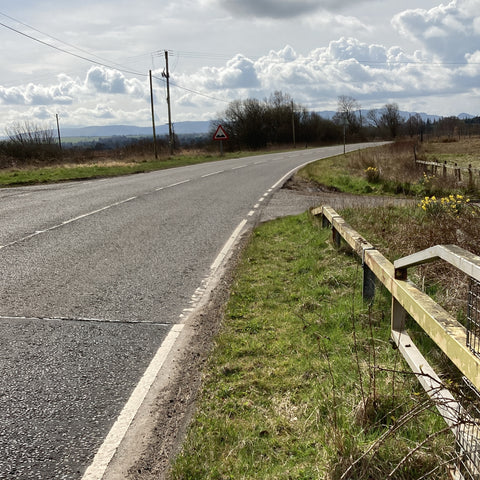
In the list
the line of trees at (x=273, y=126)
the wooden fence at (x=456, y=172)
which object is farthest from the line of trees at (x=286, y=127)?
the wooden fence at (x=456, y=172)

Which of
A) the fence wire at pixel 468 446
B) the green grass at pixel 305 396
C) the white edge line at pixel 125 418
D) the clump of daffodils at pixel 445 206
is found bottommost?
the white edge line at pixel 125 418

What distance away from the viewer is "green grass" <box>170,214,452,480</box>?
265cm

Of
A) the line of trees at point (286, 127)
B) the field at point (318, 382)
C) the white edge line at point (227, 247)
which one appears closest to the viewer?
the field at point (318, 382)

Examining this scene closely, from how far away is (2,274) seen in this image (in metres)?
6.61

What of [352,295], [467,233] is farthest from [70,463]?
[467,233]

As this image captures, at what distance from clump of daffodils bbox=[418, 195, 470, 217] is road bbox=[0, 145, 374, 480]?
355 centimetres

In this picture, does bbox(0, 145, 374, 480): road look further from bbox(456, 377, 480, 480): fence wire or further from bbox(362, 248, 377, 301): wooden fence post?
bbox(456, 377, 480, 480): fence wire

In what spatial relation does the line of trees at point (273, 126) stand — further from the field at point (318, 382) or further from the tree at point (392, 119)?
the field at point (318, 382)

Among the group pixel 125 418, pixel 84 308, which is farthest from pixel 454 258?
pixel 84 308

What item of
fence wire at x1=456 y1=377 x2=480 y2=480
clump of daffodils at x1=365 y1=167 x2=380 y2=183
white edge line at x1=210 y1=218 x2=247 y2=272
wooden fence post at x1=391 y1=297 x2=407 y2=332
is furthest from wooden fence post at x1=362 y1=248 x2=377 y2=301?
clump of daffodils at x1=365 y1=167 x2=380 y2=183

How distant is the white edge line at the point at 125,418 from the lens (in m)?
2.80

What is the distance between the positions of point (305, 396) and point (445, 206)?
5666 mm

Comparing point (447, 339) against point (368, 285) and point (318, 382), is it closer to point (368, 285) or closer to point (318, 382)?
point (318, 382)

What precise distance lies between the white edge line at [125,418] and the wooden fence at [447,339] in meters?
1.89
